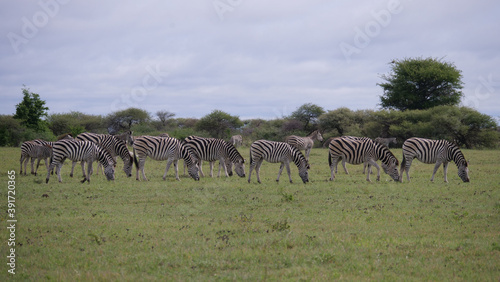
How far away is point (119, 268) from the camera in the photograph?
6.70m

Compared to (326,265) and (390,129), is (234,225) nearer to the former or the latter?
(326,265)

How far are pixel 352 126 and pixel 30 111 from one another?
33316mm

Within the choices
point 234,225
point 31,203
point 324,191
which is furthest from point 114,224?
point 324,191

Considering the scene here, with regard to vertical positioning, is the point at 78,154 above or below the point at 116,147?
below

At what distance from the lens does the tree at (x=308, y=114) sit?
5934 centimetres

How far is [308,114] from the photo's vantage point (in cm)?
5984

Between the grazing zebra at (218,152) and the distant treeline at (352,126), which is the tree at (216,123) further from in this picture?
the grazing zebra at (218,152)

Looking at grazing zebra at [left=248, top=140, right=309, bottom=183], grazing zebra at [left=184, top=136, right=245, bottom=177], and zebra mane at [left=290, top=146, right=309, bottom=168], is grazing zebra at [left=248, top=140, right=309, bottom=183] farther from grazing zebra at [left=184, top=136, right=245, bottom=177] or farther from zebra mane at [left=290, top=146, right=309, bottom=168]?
grazing zebra at [left=184, top=136, right=245, bottom=177]

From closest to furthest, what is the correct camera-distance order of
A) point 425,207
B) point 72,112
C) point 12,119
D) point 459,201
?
point 425,207
point 459,201
point 12,119
point 72,112

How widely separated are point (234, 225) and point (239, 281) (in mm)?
3217

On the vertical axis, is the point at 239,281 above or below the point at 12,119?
below

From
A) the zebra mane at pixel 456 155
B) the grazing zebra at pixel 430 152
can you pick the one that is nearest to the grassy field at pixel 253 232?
the zebra mane at pixel 456 155

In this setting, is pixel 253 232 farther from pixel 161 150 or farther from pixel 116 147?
pixel 116 147

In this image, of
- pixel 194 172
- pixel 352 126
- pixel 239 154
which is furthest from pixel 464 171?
pixel 352 126
